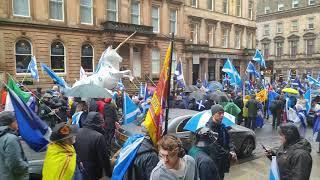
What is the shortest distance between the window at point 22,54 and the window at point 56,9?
8.95 feet

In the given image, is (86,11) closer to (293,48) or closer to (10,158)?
(10,158)

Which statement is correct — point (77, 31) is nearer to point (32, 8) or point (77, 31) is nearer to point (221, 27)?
point (32, 8)

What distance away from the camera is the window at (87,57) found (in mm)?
23781

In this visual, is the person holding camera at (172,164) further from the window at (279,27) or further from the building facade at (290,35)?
the window at (279,27)

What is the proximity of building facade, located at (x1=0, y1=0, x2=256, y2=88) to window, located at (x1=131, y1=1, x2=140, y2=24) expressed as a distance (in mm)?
83

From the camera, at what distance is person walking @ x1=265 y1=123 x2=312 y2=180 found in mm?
3576

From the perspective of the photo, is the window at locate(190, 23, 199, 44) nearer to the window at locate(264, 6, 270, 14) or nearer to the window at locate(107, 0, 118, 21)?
the window at locate(107, 0, 118, 21)

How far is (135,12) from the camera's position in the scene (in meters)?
26.4

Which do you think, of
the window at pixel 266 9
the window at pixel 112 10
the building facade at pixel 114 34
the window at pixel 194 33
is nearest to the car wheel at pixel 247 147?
the building facade at pixel 114 34

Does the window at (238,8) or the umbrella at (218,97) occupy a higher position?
the window at (238,8)

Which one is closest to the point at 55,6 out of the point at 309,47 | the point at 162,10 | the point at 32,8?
the point at 32,8

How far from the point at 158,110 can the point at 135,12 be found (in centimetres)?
2359

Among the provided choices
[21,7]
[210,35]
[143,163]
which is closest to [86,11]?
[21,7]

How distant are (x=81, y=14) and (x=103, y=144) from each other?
2075cm
